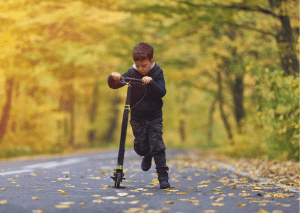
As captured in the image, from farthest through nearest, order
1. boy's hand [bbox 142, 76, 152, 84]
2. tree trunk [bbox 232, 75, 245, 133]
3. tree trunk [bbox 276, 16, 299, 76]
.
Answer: tree trunk [bbox 232, 75, 245, 133] < tree trunk [bbox 276, 16, 299, 76] < boy's hand [bbox 142, 76, 152, 84]

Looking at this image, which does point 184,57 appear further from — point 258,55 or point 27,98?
point 27,98

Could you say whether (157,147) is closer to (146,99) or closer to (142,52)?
(146,99)

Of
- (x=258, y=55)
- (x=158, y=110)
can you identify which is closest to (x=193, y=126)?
(x=258, y=55)

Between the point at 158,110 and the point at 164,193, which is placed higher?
the point at 158,110

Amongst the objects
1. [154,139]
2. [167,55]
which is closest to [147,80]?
[154,139]

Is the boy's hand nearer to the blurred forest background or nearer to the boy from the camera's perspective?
the boy

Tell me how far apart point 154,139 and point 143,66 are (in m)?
0.93

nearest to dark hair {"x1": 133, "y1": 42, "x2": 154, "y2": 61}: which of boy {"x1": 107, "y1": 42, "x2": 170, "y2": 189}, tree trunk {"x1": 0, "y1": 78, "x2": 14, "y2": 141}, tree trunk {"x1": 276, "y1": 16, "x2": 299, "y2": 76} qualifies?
boy {"x1": 107, "y1": 42, "x2": 170, "y2": 189}

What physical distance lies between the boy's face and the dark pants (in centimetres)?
63

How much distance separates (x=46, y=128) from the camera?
21781mm

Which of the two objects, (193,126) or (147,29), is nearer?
(147,29)

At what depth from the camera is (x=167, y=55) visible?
17.5 meters

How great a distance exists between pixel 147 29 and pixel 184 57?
2.62m

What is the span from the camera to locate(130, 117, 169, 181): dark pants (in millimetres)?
5438
